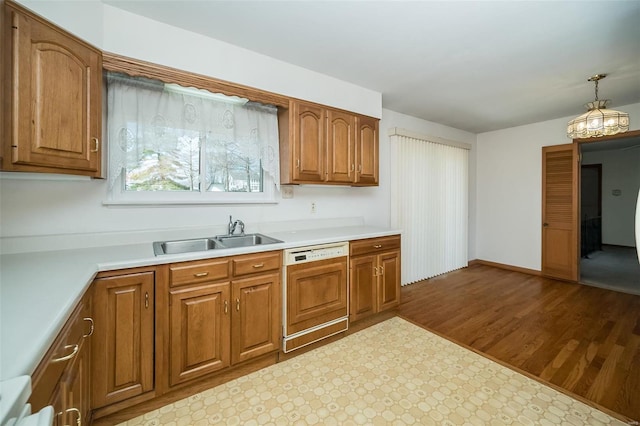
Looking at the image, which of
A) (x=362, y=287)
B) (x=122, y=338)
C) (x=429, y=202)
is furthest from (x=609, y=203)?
(x=122, y=338)

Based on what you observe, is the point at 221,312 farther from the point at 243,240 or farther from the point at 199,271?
the point at 243,240

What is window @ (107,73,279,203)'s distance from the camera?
1907mm

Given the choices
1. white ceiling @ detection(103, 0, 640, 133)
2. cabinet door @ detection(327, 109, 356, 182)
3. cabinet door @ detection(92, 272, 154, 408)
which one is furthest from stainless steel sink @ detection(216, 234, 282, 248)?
white ceiling @ detection(103, 0, 640, 133)

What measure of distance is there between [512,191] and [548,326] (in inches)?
104

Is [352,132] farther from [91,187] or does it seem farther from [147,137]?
[91,187]

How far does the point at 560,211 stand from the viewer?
13.3ft

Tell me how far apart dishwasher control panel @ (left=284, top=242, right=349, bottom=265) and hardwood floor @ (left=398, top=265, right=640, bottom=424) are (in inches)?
46.8

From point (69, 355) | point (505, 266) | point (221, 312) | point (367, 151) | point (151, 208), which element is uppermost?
point (367, 151)

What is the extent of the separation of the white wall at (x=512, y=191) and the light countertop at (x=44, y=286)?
420 cm

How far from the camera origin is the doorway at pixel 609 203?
5641 millimetres

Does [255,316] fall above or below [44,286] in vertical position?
below

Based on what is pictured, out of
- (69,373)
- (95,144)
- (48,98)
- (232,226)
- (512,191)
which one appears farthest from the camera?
(512,191)

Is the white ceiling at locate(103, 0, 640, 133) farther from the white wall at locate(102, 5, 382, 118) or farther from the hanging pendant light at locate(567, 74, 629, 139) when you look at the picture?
the hanging pendant light at locate(567, 74, 629, 139)

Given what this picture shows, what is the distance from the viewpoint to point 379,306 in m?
2.71
